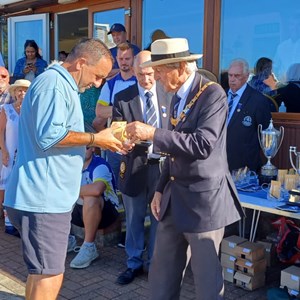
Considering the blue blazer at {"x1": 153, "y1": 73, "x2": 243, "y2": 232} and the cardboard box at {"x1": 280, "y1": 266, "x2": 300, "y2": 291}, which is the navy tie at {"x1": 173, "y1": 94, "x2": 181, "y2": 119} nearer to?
the blue blazer at {"x1": 153, "y1": 73, "x2": 243, "y2": 232}

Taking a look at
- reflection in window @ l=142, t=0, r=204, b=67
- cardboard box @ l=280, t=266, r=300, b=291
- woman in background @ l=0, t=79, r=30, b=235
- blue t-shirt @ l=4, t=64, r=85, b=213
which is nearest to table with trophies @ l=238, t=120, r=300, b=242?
cardboard box @ l=280, t=266, r=300, b=291

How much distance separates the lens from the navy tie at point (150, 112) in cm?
364

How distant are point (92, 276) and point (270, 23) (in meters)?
3.35

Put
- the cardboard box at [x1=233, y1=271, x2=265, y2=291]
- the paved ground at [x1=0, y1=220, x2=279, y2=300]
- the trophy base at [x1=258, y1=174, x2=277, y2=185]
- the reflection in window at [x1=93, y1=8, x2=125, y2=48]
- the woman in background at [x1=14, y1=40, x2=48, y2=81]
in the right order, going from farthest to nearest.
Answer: the woman in background at [x1=14, y1=40, x2=48, y2=81] < the reflection in window at [x1=93, y1=8, x2=125, y2=48] < the trophy base at [x1=258, y1=174, x2=277, y2=185] < the cardboard box at [x1=233, y1=271, x2=265, y2=291] < the paved ground at [x1=0, y1=220, x2=279, y2=300]

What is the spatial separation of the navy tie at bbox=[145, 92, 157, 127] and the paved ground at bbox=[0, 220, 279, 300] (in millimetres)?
1328

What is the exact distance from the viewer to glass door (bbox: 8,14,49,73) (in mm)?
8070

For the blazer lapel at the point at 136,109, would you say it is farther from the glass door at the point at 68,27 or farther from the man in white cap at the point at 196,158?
the glass door at the point at 68,27

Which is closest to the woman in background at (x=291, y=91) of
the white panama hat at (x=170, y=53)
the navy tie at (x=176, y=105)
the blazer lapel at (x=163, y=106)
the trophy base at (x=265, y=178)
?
the trophy base at (x=265, y=178)

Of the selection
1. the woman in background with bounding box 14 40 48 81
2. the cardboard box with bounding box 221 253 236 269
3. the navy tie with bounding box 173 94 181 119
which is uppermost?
the woman in background with bounding box 14 40 48 81

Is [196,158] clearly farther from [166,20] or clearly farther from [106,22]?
[106,22]

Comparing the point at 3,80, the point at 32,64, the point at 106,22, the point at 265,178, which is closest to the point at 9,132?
the point at 3,80

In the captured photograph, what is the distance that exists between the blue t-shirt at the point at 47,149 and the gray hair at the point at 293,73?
3.07 metres

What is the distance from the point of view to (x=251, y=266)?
3748mm

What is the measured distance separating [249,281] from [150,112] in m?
1.57
